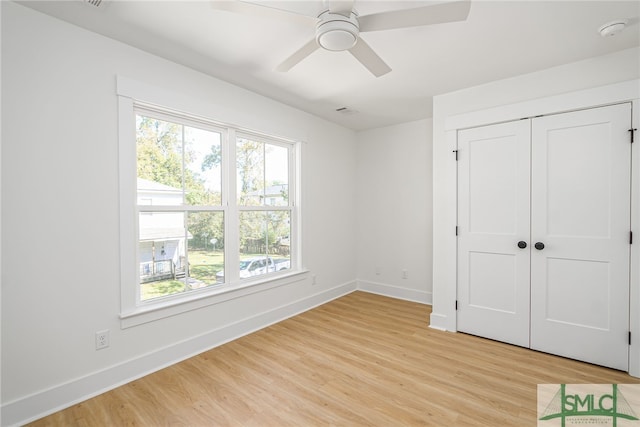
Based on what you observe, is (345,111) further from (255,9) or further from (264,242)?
(255,9)

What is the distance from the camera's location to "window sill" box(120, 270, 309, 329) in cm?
231

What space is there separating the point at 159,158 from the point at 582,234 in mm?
3808

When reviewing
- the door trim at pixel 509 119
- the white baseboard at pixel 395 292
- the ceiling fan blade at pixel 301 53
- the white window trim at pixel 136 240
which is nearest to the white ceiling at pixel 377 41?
the ceiling fan blade at pixel 301 53

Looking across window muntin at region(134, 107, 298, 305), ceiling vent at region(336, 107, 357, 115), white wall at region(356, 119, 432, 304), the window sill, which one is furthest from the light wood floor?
ceiling vent at region(336, 107, 357, 115)

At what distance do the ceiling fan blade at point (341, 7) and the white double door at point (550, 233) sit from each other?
2.06 m

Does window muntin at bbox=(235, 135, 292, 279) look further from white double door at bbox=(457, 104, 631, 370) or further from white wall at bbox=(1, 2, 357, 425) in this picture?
white double door at bbox=(457, 104, 631, 370)

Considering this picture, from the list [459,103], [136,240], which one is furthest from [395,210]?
[136,240]

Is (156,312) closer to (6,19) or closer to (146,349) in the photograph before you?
(146,349)

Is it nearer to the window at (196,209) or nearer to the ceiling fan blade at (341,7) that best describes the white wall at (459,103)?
the window at (196,209)

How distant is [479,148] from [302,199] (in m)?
2.13

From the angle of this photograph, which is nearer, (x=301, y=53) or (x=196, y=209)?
(x=301, y=53)

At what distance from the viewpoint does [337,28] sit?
1669 mm

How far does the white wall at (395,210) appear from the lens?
13.9 feet

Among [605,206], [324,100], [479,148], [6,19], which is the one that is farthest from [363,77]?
[6,19]
